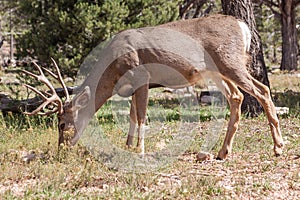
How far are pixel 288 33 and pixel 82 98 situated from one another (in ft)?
66.2

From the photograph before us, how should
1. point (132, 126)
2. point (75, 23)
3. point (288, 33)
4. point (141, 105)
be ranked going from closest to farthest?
point (141, 105) → point (132, 126) → point (75, 23) → point (288, 33)

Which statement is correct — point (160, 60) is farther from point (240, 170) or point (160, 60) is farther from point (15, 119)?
point (15, 119)

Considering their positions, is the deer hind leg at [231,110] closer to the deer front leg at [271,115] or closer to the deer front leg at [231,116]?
the deer front leg at [231,116]

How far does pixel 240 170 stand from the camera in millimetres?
5805

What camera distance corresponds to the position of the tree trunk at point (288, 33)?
2422 cm

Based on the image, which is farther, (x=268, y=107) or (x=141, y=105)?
(x=141, y=105)

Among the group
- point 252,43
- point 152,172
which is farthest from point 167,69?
point 252,43

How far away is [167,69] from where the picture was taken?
6.87 metres

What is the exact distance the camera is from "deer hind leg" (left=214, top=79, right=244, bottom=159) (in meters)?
6.52

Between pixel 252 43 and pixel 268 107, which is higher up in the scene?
pixel 252 43

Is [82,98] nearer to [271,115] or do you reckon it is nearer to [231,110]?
[231,110]

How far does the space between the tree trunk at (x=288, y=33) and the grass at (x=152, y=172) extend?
1741 cm

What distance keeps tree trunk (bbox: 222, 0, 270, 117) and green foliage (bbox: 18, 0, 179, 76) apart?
4138 millimetres

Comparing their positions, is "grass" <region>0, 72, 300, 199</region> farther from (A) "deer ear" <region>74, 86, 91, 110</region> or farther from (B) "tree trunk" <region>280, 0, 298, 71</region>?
(B) "tree trunk" <region>280, 0, 298, 71</region>
